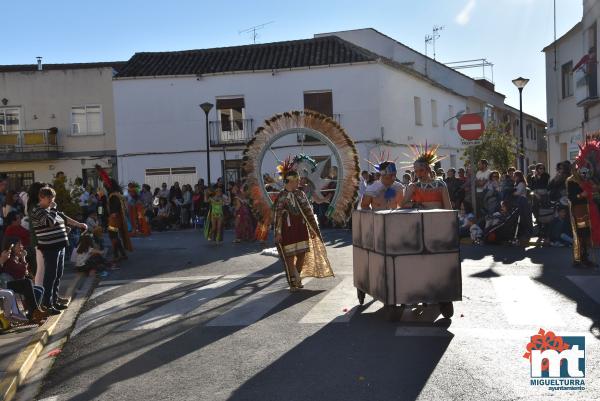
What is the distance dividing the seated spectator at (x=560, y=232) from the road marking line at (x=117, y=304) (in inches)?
315

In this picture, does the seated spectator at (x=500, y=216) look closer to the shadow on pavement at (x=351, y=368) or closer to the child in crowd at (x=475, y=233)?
the child in crowd at (x=475, y=233)

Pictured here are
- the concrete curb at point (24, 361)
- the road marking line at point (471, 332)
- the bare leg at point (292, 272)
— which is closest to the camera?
the concrete curb at point (24, 361)

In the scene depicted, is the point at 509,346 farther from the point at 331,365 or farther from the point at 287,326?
the point at 287,326

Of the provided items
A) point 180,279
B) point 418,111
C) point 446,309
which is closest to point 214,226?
point 180,279

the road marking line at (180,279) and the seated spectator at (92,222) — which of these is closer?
the road marking line at (180,279)

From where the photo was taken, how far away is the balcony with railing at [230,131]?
3231 cm

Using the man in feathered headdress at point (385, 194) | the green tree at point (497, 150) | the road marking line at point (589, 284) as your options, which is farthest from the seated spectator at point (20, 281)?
the green tree at point (497, 150)

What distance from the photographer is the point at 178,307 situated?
937 cm

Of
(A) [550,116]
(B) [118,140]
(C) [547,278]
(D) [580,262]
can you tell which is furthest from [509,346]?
(B) [118,140]

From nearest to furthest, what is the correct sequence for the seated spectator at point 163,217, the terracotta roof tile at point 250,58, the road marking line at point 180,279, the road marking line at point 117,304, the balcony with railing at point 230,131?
the road marking line at point 117,304 → the road marking line at point 180,279 → the seated spectator at point 163,217 → the terracotta roof tile at point 250,58 → the balcony with railing at point 230,131

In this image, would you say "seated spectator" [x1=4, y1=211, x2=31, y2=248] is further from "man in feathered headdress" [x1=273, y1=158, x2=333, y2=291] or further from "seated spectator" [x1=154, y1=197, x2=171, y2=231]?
"seated spectator" [x1=154, y1=197, x2=171, y2=231]

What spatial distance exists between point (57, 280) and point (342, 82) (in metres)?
23.4

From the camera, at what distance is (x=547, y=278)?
34.3 feet

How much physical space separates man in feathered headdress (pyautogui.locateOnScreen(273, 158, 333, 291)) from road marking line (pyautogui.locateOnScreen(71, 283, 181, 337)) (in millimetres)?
2124
